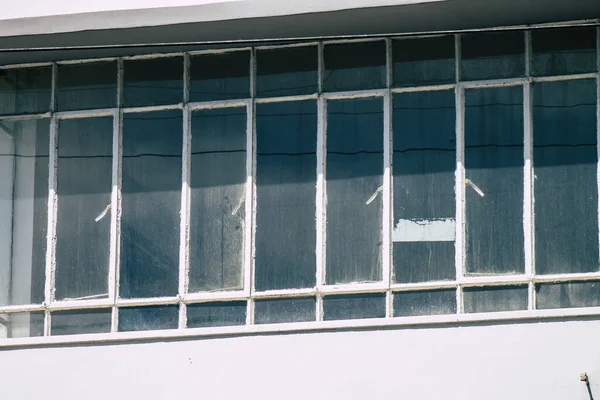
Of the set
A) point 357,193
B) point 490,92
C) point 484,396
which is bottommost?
point 484,396

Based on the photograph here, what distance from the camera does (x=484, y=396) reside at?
38.0 ft

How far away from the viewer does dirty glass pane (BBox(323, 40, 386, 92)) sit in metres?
12.8

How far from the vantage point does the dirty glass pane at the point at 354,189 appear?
12.5 meters

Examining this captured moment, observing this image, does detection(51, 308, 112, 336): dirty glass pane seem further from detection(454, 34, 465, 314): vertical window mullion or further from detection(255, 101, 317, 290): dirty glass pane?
detection(454, 34, 465, 314): vertical window mullion

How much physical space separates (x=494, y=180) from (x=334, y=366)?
2.25 metres

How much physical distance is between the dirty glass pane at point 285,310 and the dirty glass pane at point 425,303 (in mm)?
806

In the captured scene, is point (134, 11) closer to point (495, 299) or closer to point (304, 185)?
point (304, 185)

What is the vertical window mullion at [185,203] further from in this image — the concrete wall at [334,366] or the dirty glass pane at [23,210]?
the dirty glass pane at [23,210]

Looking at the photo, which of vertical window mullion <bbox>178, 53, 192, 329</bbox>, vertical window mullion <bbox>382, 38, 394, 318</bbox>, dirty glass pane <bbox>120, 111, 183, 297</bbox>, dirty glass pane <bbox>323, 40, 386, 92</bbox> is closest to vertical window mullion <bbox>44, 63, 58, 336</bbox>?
dirty glass pane <bbox>120, 111, 183, 297</bbox>

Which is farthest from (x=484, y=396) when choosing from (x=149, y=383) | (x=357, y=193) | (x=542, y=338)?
(x=149, y=383)

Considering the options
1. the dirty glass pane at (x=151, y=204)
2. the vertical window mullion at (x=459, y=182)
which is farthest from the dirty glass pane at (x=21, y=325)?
the vertical window mullion at (x=459, y=182)

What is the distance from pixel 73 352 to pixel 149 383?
851mm

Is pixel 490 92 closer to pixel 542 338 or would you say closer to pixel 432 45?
pixel 432 45

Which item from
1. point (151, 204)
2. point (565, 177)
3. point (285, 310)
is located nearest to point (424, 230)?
point (565, 177)
